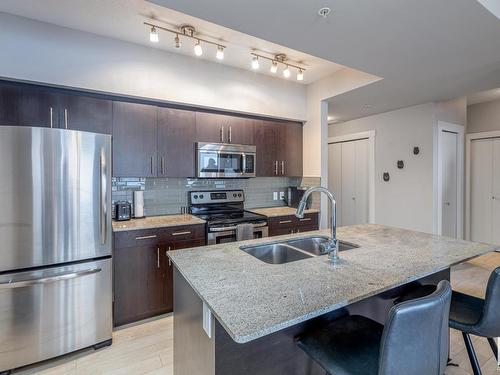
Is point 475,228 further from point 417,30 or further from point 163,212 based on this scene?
point 163,212

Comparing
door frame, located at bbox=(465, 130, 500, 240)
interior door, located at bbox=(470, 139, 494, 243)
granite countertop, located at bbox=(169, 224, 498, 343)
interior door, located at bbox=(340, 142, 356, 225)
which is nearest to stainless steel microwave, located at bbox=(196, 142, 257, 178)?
granite countertop, located at bbox=(169, 224, 498, 343)

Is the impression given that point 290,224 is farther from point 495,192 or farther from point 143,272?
point 495,192

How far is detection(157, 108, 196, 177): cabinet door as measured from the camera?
2.94 m

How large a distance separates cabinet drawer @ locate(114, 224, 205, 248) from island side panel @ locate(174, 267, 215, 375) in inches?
42.3

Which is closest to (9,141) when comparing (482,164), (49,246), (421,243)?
(49,246)

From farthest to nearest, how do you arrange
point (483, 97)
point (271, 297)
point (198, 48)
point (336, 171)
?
point (336, 171)
point (483, 97)
point (198, 48)
point (271, 297)

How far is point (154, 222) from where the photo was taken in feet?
9.03

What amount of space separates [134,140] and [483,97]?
18.2ft

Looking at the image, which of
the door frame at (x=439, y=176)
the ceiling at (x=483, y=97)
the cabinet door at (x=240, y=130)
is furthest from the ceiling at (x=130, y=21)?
the ceiling at (x=483, y=97)

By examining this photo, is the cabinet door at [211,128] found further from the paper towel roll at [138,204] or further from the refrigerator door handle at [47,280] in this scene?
the refrigerator door handle at [47,280]

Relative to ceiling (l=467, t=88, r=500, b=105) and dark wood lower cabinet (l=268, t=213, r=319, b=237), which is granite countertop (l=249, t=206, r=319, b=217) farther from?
ceiling (l=467, t=88, r=500, b=105)

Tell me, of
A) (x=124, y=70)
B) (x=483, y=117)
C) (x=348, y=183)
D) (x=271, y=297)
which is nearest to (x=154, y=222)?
(x=124, y=70)

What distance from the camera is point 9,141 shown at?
183cm

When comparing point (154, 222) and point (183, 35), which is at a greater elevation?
point (183, 35)
